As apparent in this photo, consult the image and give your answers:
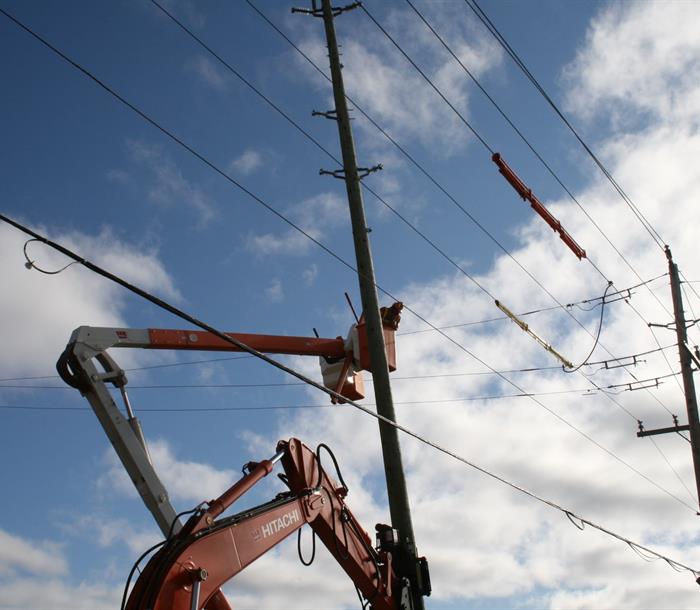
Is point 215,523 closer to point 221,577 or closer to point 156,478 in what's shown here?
point 221,577

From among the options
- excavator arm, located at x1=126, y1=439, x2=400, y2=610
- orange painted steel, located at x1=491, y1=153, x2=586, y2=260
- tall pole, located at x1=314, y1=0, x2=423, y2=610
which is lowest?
excavator arm, located at x1=126, y1=439, x2=400, y2=610

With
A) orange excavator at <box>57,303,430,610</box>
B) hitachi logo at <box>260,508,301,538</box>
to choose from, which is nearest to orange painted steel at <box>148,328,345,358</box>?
orange excavator at <box>57,303,430,610</box>

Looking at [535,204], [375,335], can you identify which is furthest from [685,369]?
[375,335]

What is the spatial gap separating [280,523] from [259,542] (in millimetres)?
492

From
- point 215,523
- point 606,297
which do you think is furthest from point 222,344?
point 606,297

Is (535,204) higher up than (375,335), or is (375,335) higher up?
(535,204)

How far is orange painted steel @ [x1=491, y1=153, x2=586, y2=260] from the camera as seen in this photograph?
17.5 meters

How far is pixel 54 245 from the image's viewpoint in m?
5.52

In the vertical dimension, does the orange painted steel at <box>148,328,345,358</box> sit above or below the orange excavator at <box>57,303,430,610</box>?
above

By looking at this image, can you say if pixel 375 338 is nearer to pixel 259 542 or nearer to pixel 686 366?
pixel 259 542

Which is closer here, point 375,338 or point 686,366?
point 375,338

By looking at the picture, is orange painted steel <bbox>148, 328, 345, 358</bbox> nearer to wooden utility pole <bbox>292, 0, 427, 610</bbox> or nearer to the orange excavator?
the orange excavator

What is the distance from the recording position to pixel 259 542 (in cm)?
728

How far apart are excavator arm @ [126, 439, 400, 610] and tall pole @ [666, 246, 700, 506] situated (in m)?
13.5
